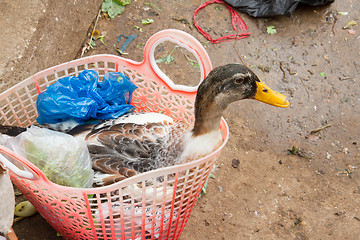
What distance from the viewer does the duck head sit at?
4.45 ft

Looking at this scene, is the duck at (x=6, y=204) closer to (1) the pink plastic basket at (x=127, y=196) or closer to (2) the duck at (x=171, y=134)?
(1) the pink plastic basket at (x=127, y=196)

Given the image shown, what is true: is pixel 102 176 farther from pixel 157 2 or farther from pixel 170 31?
pixel 157 2

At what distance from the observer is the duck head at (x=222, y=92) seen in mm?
1357

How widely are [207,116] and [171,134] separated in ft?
0.72

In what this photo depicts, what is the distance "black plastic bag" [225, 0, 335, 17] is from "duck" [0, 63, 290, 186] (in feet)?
5.07

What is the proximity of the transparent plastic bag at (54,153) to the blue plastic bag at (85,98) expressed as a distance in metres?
0.22

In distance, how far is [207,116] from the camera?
1.41m

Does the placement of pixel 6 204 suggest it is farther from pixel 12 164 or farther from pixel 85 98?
pixel 85 98

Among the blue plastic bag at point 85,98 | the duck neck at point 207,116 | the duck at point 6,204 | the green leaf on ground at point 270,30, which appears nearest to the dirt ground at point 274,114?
the green leaf on ground at point 270,30

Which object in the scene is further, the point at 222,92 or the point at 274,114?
the point at 274,114

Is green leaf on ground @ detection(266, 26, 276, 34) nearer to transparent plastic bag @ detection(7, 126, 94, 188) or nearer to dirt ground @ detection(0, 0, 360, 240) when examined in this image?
dirt ground @ detection(0, 0, 360, 240)

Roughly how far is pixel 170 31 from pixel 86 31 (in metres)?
1.16

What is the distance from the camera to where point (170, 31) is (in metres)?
1.43

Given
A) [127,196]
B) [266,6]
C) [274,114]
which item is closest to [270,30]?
[266,6]
